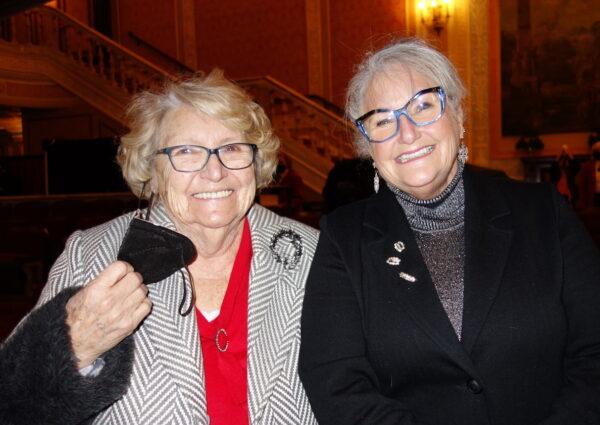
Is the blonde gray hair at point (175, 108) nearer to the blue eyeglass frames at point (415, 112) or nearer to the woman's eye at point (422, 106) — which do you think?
the blue eyeglass frames at point (415, 112)

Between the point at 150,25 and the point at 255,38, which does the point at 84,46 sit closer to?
the point at 150,25

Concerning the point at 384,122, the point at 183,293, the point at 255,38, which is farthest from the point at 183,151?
the point at 255,38

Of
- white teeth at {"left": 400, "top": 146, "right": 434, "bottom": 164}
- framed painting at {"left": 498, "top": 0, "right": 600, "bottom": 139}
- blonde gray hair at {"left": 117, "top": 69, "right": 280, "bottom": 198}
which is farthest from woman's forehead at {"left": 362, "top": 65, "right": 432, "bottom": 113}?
framed painting at {"left": 498, "top": 0, "right": 600, "bottom": 139}

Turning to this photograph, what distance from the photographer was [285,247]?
2143mm

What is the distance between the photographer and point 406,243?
68.3 inches

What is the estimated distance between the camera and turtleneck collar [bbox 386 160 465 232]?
69.5 inches

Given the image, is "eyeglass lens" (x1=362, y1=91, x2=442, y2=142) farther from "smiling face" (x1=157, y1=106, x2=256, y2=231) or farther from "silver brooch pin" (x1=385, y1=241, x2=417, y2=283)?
"smiling face" (x1=157, y1=106, x2=256, y2=231)

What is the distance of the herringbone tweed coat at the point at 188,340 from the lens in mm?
1756

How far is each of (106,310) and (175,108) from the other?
0.82 m

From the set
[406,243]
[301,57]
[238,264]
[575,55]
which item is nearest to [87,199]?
[301,57]

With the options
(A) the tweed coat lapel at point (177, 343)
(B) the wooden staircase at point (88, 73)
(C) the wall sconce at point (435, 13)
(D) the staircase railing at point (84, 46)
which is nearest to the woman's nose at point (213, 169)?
(A) the tweed coat lapel at point (177, 343)

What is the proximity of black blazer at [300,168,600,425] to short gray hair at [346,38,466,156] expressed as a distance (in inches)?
14.7

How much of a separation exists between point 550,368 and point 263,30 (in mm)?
12203

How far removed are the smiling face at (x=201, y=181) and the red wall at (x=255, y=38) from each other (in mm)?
10741
